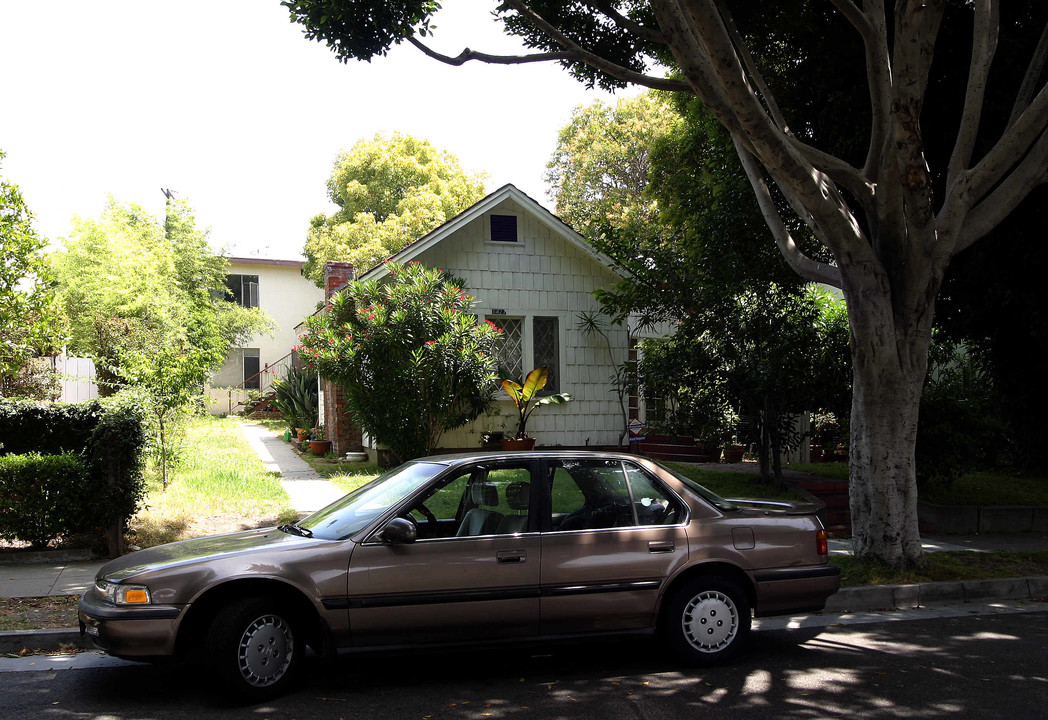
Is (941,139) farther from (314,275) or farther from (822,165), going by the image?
(314,275)

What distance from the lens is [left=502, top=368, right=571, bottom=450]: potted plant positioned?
16.0 m

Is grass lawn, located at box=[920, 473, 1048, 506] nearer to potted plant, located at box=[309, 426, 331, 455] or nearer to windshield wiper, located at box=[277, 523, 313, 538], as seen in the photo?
windshield wiper, located at box=[277, 523, 313, 538]

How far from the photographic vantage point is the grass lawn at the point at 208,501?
10.1 meters

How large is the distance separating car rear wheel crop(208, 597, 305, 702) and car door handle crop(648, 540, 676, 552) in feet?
7.82

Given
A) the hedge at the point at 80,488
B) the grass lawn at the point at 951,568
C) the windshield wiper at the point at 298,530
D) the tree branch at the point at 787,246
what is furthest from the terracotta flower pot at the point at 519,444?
the windshield wiper at the point at 298,530

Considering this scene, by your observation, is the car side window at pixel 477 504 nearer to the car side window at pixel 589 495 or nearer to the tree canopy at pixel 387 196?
the car side window at pixel 589 495

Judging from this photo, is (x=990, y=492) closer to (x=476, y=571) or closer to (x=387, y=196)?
(x=476, y=571)

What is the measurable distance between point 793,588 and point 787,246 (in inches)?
194

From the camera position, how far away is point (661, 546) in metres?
5.93

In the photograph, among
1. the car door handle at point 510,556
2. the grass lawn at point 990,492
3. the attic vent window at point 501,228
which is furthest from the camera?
the attic vent window at point 501,228

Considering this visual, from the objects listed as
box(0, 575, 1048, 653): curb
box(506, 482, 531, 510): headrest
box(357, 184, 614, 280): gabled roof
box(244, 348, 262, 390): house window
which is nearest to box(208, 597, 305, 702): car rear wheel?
box(506, 482, 531, 510): headrest

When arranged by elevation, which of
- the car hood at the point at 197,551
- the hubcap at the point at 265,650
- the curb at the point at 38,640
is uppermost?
the car hood at the point at 197,551

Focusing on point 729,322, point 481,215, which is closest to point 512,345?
point 481,215

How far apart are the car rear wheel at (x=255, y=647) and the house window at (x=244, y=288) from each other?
115 ft
